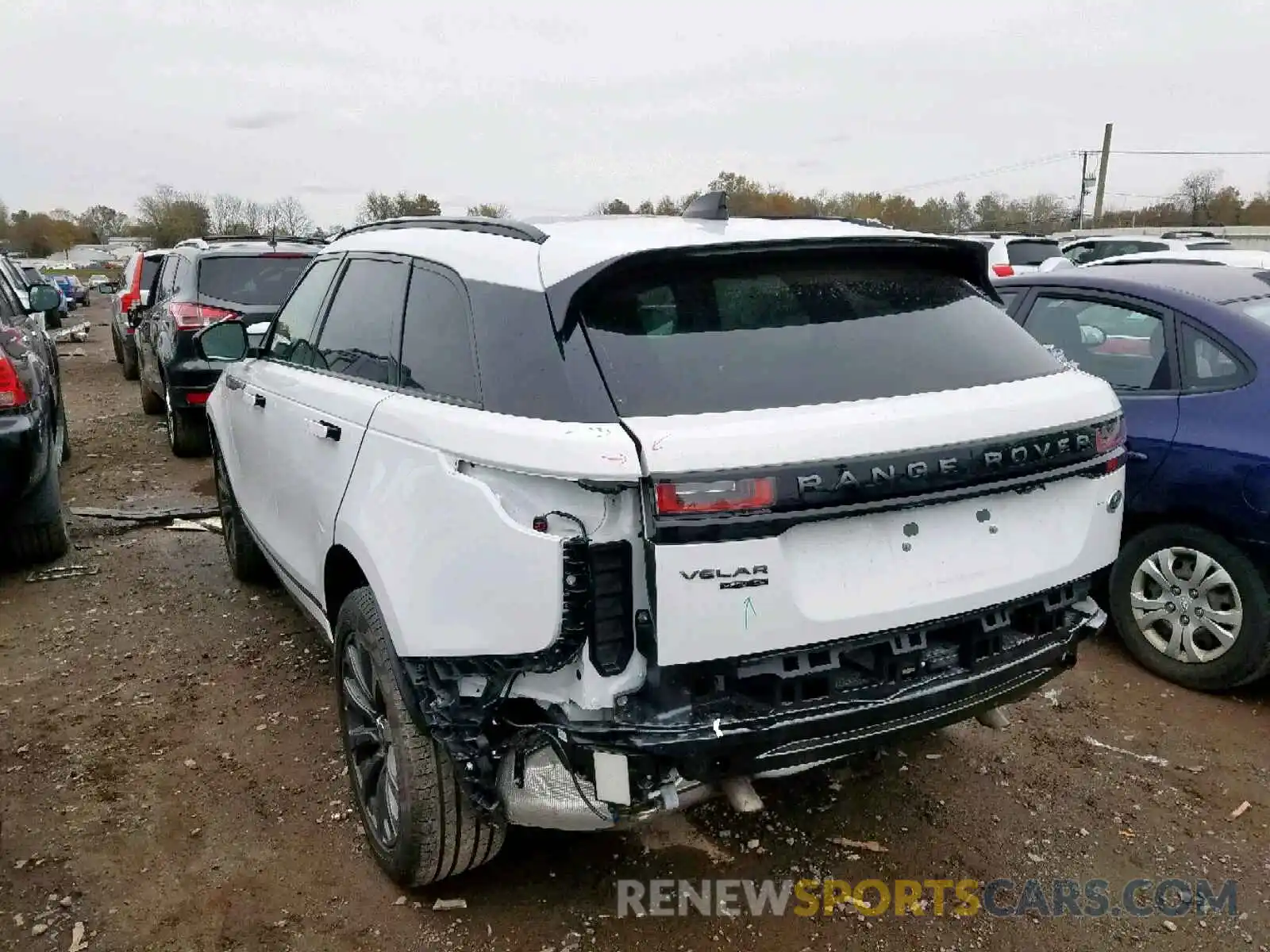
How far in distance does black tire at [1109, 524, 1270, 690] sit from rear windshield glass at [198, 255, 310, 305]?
6616 mm

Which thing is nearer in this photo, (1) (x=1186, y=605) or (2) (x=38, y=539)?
(1) (x=1186, y=605)

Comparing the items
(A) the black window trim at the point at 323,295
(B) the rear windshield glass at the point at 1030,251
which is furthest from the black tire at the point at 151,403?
(B) the rear windshield glass at the point at 1030,251

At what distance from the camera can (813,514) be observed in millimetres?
2080

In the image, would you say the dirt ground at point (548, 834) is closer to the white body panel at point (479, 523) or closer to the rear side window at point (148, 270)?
the white body panel at point (479, 523)

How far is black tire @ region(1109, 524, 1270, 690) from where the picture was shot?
374cm

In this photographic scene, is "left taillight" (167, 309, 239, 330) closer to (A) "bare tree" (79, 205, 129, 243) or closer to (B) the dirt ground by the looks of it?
(B) the dirt ground

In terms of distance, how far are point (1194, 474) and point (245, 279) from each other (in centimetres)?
716

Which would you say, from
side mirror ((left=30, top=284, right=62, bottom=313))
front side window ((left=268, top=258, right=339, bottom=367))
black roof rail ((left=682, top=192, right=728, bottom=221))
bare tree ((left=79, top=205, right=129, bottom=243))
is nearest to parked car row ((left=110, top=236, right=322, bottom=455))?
side mirror ((left=30, top=284, right=62, bottom=313))

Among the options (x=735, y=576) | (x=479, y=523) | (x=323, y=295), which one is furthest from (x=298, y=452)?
(x=735, y=576)

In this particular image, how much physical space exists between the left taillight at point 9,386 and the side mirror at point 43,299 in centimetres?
211

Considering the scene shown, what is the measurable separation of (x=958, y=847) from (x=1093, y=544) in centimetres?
108

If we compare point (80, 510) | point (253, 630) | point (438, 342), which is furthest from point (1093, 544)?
point (80, 510)

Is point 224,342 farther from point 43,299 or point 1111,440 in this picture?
point 1111,440

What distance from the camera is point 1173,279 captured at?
4.45m
